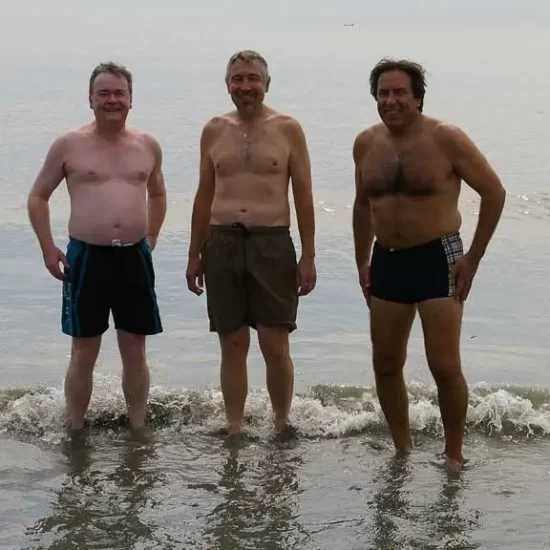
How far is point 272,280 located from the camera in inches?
246

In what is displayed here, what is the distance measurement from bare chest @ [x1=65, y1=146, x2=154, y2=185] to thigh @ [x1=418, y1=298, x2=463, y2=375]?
5.55ft

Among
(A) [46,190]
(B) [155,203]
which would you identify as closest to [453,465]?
(B) [155,203]

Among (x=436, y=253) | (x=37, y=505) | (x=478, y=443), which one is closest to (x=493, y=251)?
(x=478, y=443)

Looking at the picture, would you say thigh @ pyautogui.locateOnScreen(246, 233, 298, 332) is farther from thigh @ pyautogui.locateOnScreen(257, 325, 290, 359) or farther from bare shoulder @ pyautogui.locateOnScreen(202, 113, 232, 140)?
bare shoulder @ pyautogui.locateOnScreen(202, 113, 232, 140)

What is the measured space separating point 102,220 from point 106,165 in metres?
0.29

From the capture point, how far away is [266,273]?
6238 mm

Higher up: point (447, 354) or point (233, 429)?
point (447, 354)

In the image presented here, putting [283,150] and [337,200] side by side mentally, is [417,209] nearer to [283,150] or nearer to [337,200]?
[283,150]

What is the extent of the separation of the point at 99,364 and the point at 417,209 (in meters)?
3.32

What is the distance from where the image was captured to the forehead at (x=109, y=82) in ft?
20.0

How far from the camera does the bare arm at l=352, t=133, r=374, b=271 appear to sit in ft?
19.1

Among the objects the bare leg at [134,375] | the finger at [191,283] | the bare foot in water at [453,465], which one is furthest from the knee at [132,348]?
the bare foot in water at [453,465]

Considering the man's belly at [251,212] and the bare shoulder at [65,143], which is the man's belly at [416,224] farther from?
the bare shoulder at [65,143]

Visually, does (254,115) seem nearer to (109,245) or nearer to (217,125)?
(217,125)
